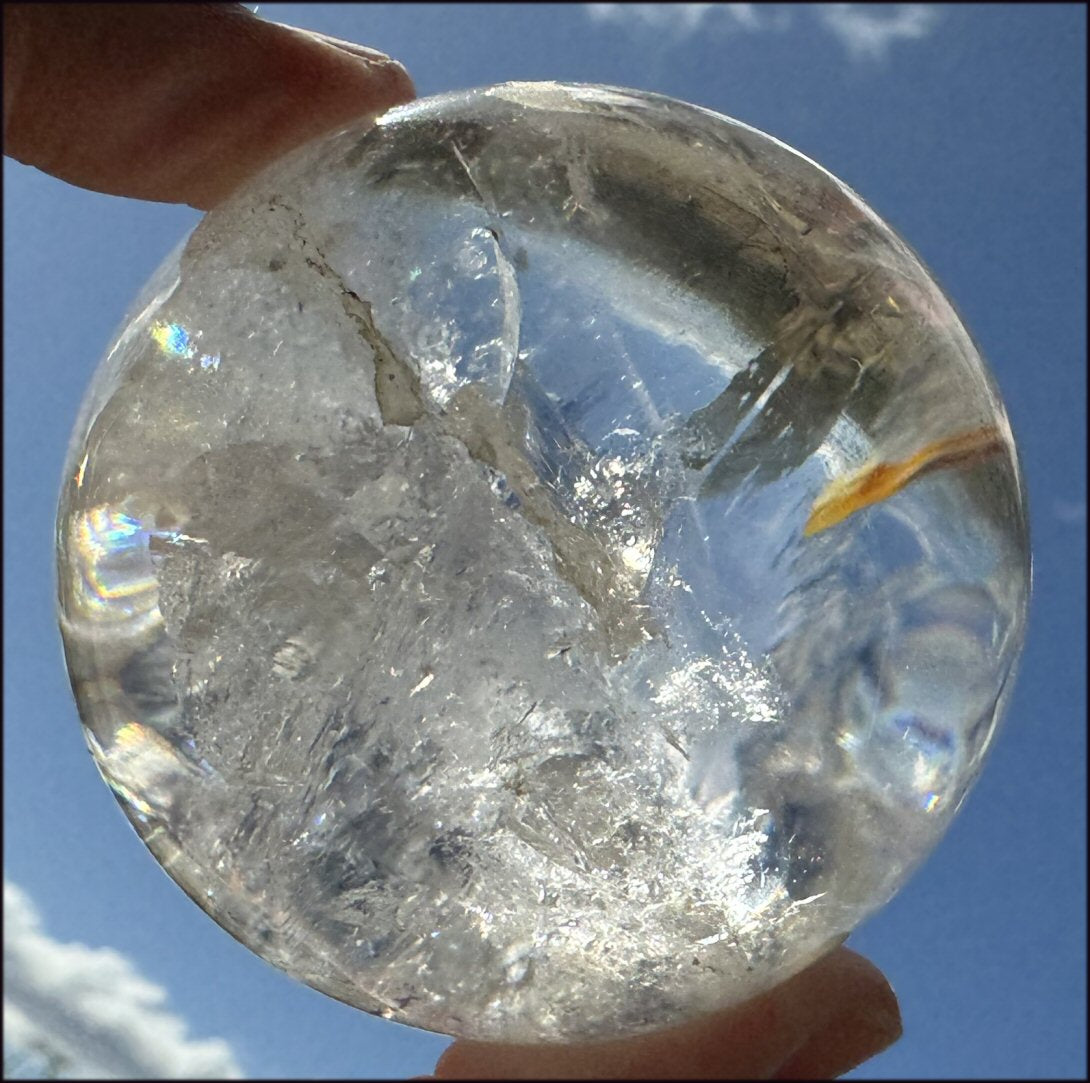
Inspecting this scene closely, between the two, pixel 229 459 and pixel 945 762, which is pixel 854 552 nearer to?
pixel 945 762

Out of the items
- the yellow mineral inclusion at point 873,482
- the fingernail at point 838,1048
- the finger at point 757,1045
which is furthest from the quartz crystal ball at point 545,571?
the fingernail at point 838,1048

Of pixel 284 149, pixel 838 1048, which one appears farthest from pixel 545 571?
pixel 838 1048

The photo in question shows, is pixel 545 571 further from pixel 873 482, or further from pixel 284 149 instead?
pixel 284 149

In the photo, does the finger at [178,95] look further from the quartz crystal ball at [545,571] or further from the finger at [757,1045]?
the finger at [757,1045]

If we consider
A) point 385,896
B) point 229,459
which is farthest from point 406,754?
point 229,459

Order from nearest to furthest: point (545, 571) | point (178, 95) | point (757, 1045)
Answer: point (545, 571) < point (178, 95) < point (757, 1045)

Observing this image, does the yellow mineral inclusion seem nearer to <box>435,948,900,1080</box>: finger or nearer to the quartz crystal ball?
the quartz crystal ball
